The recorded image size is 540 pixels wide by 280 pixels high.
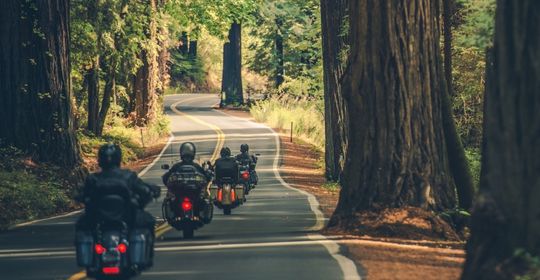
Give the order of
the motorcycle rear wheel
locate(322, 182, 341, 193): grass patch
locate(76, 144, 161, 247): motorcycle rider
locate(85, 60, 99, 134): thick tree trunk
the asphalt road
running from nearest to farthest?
locate(76, 144, 161, 247): motorcycle rider → the asphalt road → the motorcycle rear wheel → locate(322, 182, 341, 193): grass patch → locate(85, 60, 99, 134): thick tree trunk

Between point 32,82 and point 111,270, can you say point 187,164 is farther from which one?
point 32,82

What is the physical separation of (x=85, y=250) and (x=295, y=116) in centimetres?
5443

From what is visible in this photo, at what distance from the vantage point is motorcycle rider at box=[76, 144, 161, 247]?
12.2 meters

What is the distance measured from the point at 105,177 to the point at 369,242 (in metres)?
7.13

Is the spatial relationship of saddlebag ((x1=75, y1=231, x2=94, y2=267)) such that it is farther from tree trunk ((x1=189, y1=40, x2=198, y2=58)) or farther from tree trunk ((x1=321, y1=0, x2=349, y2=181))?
tree trunk ((x1=189, y1=40, x2=198, y2=58))

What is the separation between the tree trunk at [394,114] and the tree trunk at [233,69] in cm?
6555

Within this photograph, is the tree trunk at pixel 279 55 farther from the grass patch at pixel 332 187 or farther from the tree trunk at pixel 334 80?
the grass patch at pixel 332 187

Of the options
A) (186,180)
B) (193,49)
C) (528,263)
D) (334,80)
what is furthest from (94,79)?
(193,49)

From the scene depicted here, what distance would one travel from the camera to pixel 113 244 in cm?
1191

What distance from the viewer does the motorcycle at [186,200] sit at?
1955 centimetres

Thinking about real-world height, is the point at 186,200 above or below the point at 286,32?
below

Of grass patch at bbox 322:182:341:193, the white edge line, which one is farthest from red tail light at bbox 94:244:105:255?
grass patch at bbox 322:182:341:193

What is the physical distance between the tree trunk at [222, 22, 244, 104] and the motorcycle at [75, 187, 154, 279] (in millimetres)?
74295

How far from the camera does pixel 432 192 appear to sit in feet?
67.6
